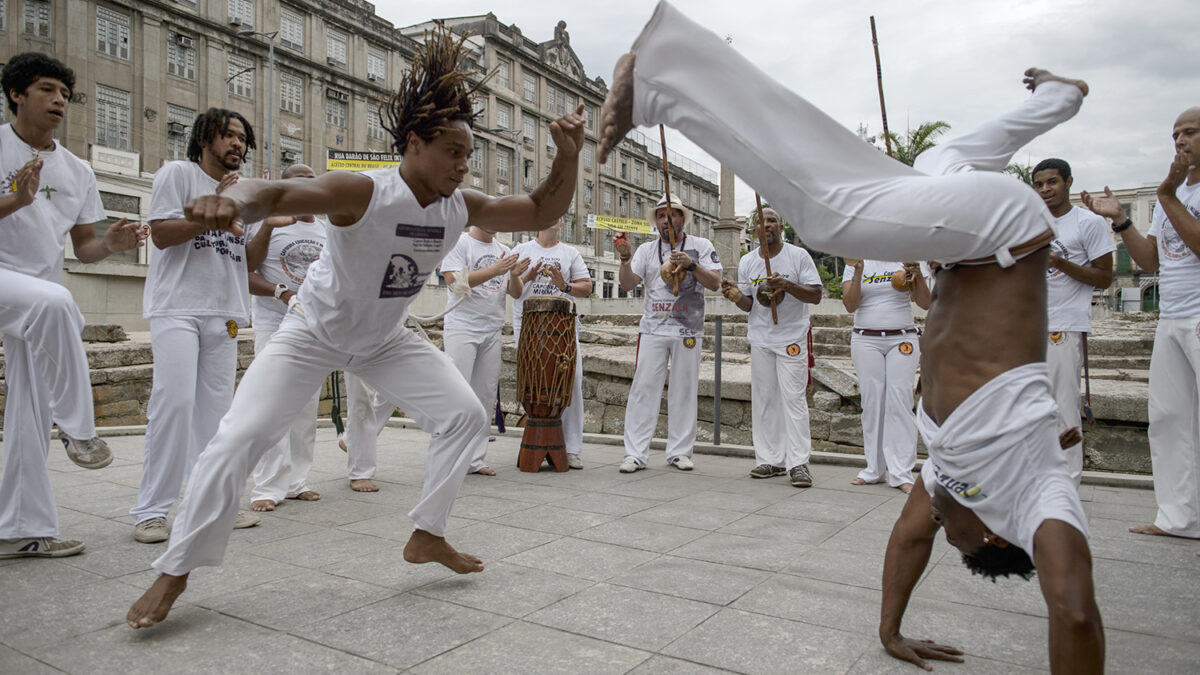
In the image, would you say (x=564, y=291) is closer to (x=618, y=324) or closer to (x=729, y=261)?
(x=618, y=324)

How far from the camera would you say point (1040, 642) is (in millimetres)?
2814

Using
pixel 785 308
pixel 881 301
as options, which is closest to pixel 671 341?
pixel 785 308

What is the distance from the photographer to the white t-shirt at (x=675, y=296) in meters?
6.88

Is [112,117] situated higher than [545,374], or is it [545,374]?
[112,117]

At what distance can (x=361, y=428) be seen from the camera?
581 cm

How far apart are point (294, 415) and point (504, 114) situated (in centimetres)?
4736

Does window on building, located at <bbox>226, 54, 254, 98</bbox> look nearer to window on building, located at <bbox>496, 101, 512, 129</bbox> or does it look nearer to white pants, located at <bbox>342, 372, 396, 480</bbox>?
window on building, located at <bbox>496, 101, 512, 129</bbox>

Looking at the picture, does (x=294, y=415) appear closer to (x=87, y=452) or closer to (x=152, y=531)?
(x=87, y=452)

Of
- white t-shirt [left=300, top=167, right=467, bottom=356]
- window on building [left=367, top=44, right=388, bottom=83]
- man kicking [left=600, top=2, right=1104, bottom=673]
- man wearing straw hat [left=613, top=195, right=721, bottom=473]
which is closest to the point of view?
man kicking [left=600, top=2, right=1104, bottom=673]

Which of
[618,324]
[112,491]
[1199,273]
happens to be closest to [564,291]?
[112,491]

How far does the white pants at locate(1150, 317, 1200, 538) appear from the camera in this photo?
14.4ft

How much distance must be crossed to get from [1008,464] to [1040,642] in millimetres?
1108

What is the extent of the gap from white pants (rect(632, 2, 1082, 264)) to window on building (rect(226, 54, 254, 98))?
115ft

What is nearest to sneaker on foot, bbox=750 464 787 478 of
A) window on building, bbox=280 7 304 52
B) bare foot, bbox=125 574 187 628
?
bare foot, bbox=125 574 187 628
